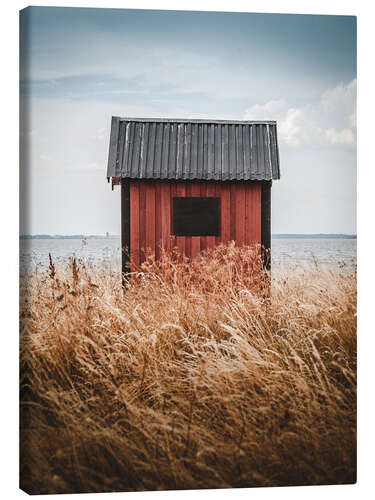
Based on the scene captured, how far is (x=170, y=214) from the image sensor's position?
186 inches

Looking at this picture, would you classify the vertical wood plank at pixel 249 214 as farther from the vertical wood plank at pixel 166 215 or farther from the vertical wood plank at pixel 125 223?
the vertical wood plank at pixel 125 223

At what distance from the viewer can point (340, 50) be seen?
3.64 m

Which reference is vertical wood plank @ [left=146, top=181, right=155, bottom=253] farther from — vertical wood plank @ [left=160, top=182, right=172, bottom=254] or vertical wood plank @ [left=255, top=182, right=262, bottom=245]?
vertical wood plank @ [left=255, top=182, right=262, bottom=245]

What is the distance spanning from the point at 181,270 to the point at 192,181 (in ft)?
3.39

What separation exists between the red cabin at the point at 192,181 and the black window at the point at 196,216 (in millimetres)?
10

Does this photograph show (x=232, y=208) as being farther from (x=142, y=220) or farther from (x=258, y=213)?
(x=142, y=220)

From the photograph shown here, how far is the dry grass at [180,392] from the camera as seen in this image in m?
3.02

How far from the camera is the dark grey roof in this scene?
468 cm

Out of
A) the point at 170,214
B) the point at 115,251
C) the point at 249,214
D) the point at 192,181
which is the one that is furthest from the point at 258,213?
the point at 115,251

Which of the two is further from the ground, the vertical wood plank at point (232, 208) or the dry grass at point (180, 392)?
the vertical wood plank at point (232, 208)

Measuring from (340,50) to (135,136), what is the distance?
Result: 2.17 m

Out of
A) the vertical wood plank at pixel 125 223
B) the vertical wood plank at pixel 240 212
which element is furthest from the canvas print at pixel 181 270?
the vertical wood plank at pixel 240 212

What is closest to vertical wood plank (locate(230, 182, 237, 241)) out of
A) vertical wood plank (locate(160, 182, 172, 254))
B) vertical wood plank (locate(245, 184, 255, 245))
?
vertical wood plank (locate(245, 184, 255, 245))

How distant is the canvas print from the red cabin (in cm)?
3
